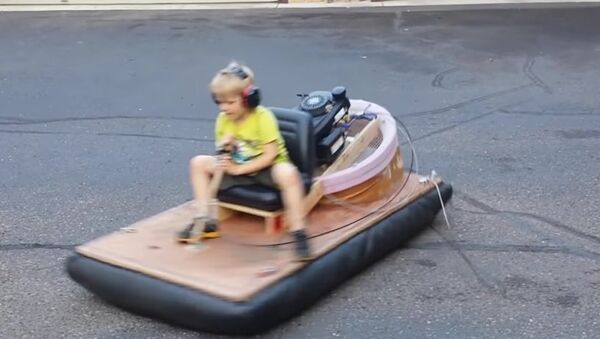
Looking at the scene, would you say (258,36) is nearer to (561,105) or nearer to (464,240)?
(561,105)

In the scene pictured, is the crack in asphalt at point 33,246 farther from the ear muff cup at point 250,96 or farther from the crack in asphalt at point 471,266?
the crack in asphalt at point 471,266

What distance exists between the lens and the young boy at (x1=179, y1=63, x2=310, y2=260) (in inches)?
175

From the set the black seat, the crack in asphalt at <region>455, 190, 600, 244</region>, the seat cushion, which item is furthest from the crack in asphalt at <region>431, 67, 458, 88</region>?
the seat cushion

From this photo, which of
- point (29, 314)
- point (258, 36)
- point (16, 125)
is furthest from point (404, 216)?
point (258, 36)

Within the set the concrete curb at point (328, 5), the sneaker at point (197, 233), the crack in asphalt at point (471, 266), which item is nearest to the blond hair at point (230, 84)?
the sneaker at point (197, 233)

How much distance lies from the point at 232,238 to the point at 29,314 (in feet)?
3.45

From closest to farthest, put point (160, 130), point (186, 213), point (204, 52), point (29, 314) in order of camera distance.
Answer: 1. point (29, 314)
2. point (186, 213)
3. point (160, 130)
4. point (204, 52)

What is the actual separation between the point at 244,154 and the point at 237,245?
1.54 ft

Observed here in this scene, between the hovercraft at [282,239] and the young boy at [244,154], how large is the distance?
10cm

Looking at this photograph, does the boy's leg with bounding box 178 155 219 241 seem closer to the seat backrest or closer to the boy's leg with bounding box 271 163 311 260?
the boy's leg with bounding box 271 163 311 260

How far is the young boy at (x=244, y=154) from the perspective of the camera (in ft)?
14.6

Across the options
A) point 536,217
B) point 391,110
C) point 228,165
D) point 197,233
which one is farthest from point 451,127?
point 197,233

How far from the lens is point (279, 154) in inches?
181

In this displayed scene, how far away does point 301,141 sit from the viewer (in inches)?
190
